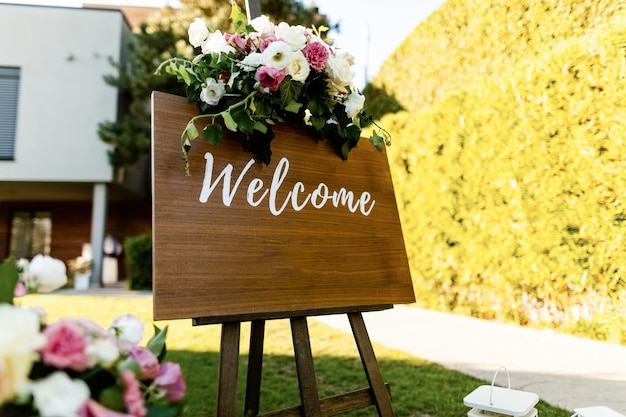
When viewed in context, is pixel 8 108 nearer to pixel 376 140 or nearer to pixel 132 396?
pixel 376 140

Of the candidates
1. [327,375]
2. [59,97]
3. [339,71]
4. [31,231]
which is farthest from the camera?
[31,231]

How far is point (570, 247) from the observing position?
3.74 meters

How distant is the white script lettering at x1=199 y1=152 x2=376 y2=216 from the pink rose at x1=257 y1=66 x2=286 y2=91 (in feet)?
0.85

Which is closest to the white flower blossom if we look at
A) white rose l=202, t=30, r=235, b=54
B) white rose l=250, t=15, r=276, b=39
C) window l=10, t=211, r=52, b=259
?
white rose l=202, t=30, r=235, b=54

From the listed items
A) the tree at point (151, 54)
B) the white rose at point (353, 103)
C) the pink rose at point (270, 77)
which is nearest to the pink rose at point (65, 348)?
the pink rose at point (270, 77)

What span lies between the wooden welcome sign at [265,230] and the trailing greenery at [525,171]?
2.48 meters

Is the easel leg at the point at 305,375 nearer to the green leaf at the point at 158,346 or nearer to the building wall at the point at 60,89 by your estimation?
the green leaf at the point at 158,346

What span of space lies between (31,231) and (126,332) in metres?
15.2

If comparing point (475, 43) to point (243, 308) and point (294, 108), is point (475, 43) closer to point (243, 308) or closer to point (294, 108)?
point (294, 108)

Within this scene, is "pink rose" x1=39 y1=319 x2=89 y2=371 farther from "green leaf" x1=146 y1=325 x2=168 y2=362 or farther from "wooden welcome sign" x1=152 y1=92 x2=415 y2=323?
"wooden welcome sign" x1=152 y1=92 x2=415 y2=323

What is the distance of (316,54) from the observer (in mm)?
1558

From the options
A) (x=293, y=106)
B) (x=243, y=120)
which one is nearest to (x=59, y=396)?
(x=243, y=120)

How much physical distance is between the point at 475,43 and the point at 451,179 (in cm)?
209

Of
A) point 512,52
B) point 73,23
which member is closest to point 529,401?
point 512,52
